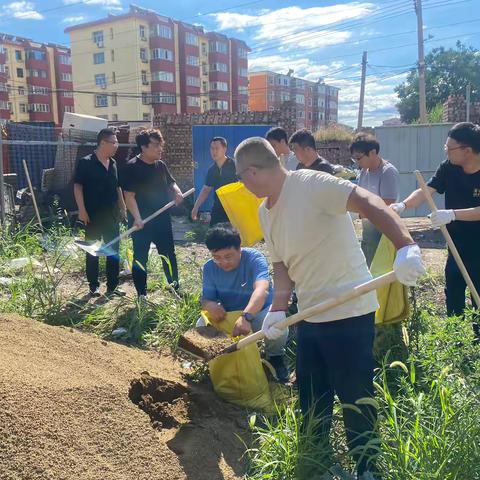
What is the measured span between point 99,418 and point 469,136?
8.65 feet

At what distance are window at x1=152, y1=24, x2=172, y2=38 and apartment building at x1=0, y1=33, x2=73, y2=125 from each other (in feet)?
39.1

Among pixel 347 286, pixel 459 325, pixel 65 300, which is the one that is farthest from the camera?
pixel 65 300

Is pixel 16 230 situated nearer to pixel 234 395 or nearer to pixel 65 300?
pixel 65 300

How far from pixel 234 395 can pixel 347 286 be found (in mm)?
1203

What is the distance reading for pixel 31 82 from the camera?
56781mm

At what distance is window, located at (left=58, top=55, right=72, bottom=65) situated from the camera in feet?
194

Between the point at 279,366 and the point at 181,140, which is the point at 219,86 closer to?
the point at 181,140

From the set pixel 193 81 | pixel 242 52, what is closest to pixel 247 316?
pixel 193 81

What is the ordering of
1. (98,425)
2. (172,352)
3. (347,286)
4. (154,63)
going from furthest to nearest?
(154,63)
(172,352)
(98,425)
(347,286)

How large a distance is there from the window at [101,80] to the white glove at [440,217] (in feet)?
186

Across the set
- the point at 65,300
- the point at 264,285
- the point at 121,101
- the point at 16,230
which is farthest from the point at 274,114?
the point at 121,101

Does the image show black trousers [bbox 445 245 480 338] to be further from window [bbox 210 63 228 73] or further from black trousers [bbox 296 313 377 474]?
window [bbox 210 63 228 73]

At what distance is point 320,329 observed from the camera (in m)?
2.14

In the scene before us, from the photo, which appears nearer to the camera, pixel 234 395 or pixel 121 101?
pixel 234 395
